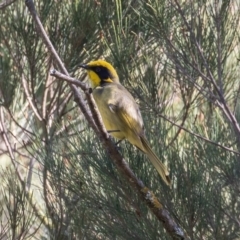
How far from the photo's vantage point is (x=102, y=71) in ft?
9.68

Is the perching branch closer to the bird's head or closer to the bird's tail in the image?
the bird's tail

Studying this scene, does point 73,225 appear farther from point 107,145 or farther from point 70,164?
point 107,145

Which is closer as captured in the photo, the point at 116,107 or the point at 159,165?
the point at 159,165

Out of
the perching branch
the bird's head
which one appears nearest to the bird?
the bird's head

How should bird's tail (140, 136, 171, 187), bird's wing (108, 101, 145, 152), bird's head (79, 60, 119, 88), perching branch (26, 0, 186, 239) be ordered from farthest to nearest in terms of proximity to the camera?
bird's head (79, 60, 119, 88), bird's wing (108, 101, 145, 152), bird's tail (140, 136, 171, 187), perching branch (26, 0, 186, 239)

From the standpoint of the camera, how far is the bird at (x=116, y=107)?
2.78m

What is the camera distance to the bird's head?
2.91m

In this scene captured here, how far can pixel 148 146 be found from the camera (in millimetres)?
2635

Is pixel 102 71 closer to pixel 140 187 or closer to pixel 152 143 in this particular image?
pixel 152 143

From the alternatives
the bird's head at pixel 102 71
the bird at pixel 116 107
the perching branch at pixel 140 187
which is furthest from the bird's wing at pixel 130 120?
the perching branch at pixel 140 187

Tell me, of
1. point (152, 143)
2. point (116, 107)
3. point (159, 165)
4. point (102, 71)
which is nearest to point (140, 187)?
point (159, 165)

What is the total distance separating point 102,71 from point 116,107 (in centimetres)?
17

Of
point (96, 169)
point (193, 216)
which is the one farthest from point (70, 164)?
point (193, 216)

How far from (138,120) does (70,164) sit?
1.11ft
